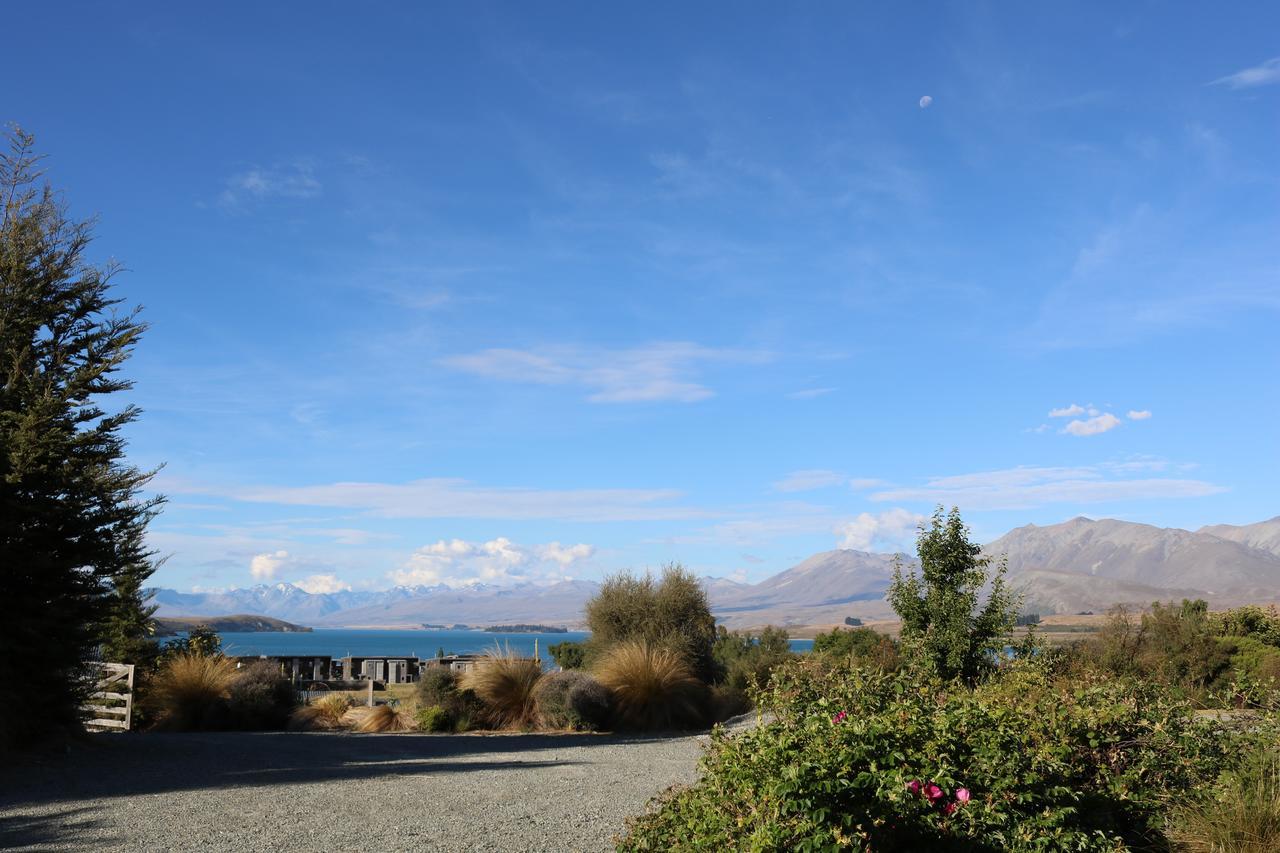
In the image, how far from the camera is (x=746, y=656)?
898 inches

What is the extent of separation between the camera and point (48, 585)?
11.9 meters

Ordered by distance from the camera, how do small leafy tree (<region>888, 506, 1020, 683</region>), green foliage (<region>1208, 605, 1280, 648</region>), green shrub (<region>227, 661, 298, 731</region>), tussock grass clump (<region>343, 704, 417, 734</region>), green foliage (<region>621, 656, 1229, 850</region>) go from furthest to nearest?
1. green foliage (<region>1208, 605, 1280, 648</region>)
2. tussock grass clump (<region>343, 704, 417, 734</region>)
3. green shrub (<region>227, 661, 298, 731</region>)
4. small leafy tree (<region>888, 506, 1020, 683</region>)
5. green foliage (<region>621, 656, 1229, 850</region>)

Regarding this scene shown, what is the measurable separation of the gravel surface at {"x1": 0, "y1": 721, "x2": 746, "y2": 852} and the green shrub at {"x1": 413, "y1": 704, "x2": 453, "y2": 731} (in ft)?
10.5

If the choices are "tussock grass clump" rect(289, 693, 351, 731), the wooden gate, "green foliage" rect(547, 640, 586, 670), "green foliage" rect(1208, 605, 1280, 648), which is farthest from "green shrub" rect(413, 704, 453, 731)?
"green foliage" rect(1208, 605, 1280, 648)

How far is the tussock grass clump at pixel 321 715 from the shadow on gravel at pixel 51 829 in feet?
34.2

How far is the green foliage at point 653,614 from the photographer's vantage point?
2141 cm

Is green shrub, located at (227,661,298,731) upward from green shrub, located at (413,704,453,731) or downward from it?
upward

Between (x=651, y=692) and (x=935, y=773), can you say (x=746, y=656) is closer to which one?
(x=651, y=692)

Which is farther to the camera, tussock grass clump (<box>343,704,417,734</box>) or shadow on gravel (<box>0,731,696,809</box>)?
tussock grass clump (<box>343,704,417,734</box>)

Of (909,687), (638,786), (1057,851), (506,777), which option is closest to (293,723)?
(506,777)

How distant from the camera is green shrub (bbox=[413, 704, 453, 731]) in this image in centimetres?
1767

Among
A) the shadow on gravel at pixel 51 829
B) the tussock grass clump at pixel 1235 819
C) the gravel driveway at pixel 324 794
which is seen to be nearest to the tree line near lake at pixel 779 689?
the tussock grass clump at pixel 1235 819

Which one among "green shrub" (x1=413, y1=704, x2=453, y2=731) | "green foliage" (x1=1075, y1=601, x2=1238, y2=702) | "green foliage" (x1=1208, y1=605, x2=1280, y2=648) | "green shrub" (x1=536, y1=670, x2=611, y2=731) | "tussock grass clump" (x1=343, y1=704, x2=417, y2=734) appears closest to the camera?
"green shrub" (x1=536, y1=670, x2=611, y2=731)

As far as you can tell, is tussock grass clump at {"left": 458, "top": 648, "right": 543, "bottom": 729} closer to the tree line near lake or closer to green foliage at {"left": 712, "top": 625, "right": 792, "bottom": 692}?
the tree line near lake
